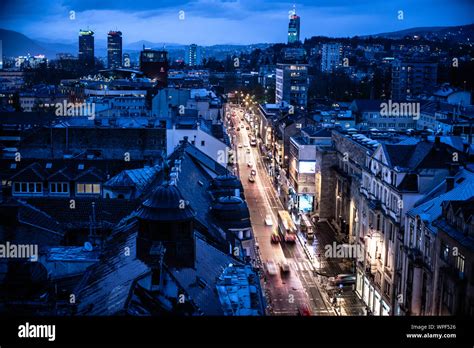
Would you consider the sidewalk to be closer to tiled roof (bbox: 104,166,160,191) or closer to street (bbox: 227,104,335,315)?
street (bbox: 227,104,335,315)

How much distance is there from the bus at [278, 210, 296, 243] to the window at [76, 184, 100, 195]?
6.97 metres

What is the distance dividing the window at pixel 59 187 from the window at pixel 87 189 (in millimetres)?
299

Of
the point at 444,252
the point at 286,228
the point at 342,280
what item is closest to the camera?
the point at 444,252

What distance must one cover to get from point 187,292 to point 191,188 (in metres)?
6.11

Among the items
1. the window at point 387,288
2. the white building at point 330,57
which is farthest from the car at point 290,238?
the white building at point 330,57

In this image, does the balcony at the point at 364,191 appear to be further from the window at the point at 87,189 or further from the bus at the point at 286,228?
the window at the point at 87,189

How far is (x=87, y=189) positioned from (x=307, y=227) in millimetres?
8411

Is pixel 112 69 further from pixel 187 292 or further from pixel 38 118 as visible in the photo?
pixel 187 292

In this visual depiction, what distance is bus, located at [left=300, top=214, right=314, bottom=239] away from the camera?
22.3 m

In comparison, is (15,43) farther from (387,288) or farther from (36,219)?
(387,288)

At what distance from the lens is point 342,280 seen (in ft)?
59.0

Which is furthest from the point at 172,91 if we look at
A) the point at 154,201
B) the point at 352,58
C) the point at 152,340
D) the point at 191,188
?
the point at 352,58

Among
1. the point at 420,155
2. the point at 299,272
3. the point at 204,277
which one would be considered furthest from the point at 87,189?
the point at 204,277

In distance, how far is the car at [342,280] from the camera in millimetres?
17872
